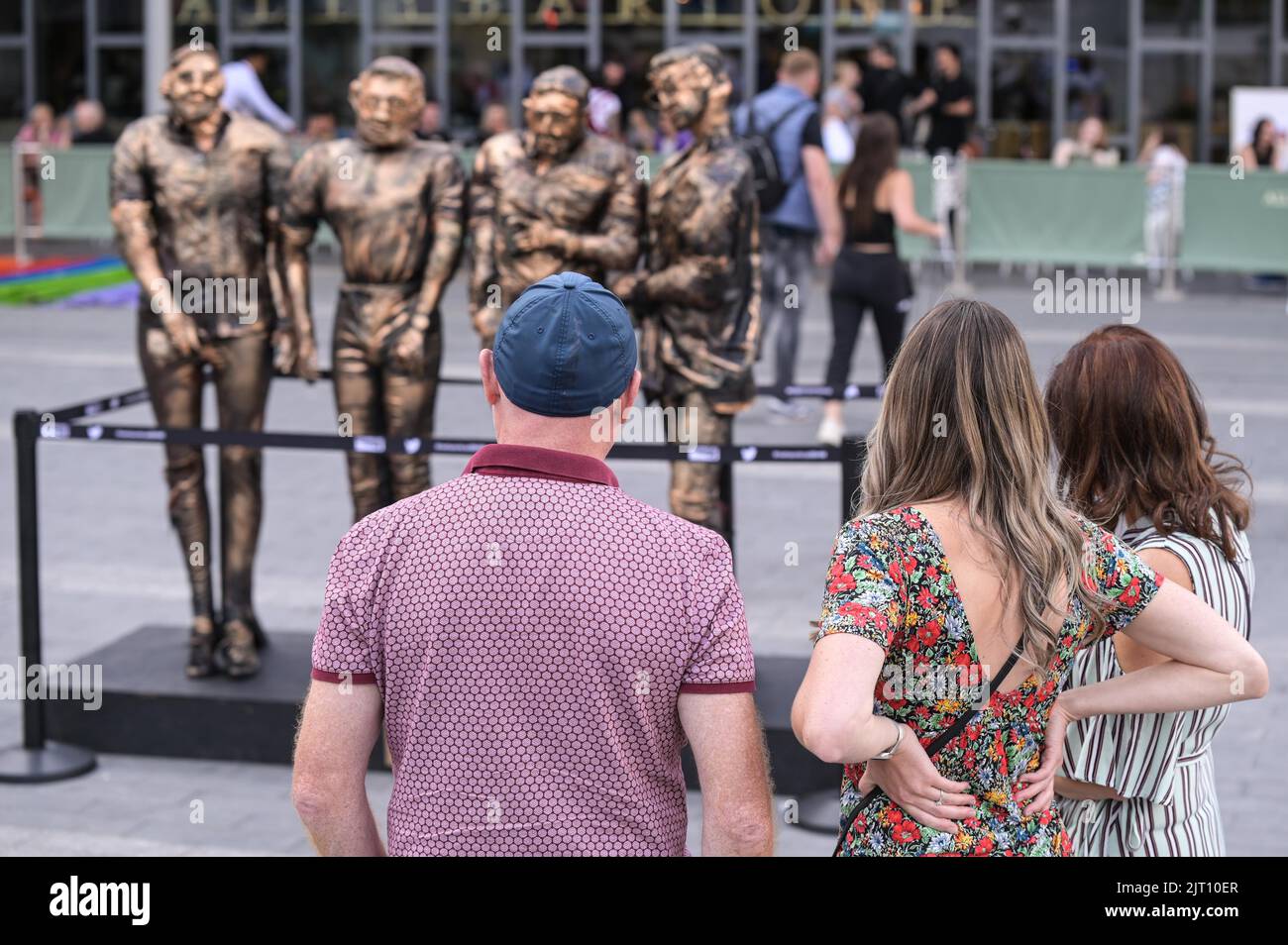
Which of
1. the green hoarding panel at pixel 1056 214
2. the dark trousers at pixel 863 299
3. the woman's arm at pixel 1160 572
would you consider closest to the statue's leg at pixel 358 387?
the woman's arm at pixel 1160 572

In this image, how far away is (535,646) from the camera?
2.43m

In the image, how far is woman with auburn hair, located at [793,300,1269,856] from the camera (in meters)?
2.62

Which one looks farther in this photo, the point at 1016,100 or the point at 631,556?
the point at 1016,100

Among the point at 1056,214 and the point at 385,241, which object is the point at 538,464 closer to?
the point at 385,241

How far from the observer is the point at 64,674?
637 cm

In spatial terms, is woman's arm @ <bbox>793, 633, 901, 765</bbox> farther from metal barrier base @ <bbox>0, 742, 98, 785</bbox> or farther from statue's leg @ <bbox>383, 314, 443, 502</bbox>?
metal barrier base @ <bbox>0, 742, 98, 785</bbox>

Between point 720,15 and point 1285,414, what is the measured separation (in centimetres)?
1153

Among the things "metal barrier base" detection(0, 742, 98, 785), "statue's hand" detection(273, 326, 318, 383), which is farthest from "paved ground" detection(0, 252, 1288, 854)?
"statue's hand" detection(273, 326, 318, 383)

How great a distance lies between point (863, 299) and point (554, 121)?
14.5 ft

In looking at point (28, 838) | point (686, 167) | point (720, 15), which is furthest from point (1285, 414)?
point (720, 15)

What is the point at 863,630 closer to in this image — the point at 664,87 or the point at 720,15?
the point at 664,87

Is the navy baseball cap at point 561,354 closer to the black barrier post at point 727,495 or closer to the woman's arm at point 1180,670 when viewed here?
the woman's arm at point 1180,670

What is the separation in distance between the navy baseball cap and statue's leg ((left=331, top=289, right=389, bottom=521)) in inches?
150

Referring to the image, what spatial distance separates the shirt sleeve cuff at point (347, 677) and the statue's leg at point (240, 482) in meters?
3.86
